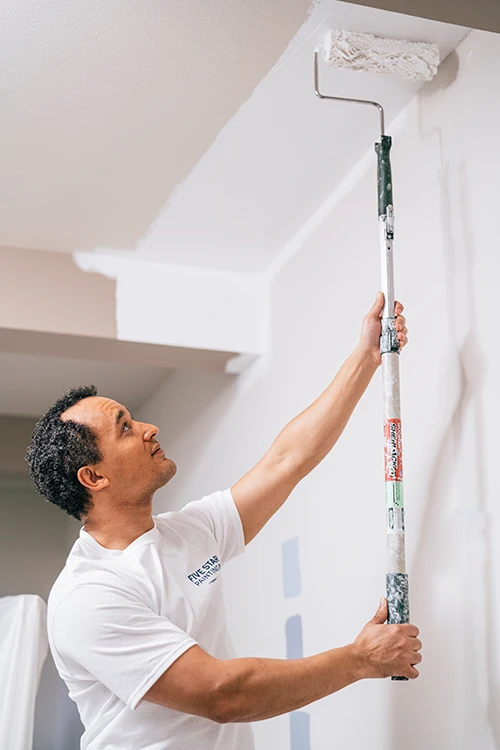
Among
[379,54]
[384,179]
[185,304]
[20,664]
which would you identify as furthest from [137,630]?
[20,664]

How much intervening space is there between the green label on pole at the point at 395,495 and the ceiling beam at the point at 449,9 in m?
0.76

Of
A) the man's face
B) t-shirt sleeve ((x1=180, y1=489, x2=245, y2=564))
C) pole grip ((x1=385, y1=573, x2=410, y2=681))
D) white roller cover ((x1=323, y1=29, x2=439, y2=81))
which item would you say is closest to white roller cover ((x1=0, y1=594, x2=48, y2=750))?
t-shirt sleeve ((x1=180, y1=489, x2=245, y2=564))

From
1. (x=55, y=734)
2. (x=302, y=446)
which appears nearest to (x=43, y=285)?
(x=302, y=446)

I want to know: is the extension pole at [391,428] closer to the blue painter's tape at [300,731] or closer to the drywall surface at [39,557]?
the blue painter's tape at [300,731]

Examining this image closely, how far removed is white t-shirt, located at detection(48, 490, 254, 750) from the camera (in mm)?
1379

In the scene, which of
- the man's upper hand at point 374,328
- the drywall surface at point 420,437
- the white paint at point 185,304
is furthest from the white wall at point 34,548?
the man's upper hand at point 374,328

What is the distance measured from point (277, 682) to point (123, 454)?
526mm

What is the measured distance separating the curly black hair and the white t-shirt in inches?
3.0

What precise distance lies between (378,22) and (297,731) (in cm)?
168

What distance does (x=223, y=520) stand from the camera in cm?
177

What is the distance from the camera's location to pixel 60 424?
167 cm

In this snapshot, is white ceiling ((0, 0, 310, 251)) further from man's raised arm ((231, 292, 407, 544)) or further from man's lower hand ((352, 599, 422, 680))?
man's lower hand ((352, 599, 422, 680))

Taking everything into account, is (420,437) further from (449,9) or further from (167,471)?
(449,9)

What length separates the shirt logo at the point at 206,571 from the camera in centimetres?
159
